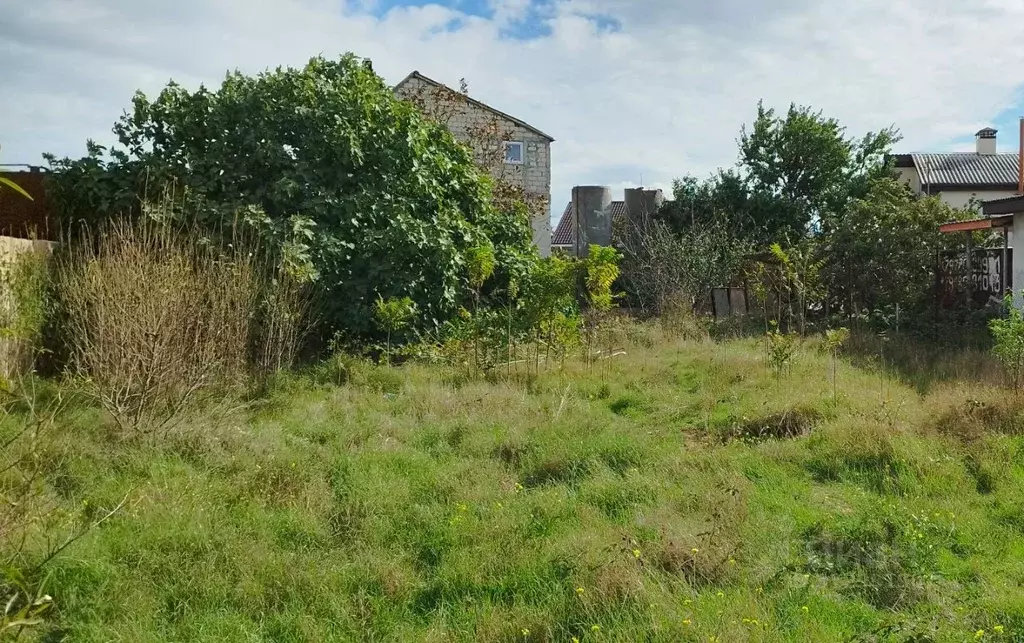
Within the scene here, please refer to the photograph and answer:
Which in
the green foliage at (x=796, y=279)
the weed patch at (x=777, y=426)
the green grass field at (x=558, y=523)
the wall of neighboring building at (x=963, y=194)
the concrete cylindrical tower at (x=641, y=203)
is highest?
the wall of neighboring building at (x=963, y=194)

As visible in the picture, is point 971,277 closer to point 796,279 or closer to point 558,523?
point 796,279

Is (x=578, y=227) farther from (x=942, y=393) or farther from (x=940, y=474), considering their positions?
(x=940, y=474)

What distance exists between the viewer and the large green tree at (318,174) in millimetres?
10172

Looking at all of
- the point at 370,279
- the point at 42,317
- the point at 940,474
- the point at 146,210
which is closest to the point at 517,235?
A: the point at 370,279

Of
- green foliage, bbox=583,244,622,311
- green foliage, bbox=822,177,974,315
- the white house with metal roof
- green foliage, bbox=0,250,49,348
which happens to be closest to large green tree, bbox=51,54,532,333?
green foliage, bbox=0,250,49,348

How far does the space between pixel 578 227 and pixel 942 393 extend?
12567 mm

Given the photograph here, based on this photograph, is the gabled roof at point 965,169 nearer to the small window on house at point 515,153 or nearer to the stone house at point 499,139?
the stone house at point 499,139

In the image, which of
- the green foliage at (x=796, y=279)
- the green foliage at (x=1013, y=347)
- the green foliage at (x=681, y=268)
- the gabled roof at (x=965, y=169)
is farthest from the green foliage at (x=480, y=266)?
the gabled roof at (x=965, y=169)

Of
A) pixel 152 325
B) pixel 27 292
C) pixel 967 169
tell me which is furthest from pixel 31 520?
pixel 967 169

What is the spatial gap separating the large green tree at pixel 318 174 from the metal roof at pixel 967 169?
25.0 m

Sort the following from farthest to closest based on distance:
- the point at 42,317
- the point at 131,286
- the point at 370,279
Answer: the point at 370,279 → the point at 42,317 → the point at 131,286

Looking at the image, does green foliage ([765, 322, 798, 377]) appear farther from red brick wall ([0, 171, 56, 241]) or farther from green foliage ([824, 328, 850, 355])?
red brick wall ([0, 171, 56, 241])

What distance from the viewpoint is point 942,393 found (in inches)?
302

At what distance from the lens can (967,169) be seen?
30.0 meters
